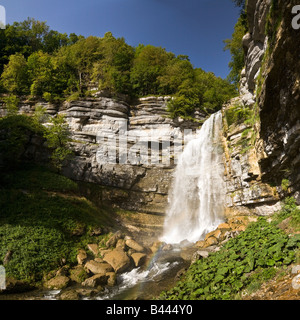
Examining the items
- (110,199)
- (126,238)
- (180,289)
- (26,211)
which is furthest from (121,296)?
(110,199)

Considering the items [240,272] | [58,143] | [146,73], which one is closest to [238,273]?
[240,272]

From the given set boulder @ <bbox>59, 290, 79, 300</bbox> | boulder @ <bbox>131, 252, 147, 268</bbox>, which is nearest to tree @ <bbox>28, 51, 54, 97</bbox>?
boulder @ <bbox>131, 252, 147, 268</bbox>

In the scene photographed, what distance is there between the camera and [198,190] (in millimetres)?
20000

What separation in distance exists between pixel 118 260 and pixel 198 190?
1115cm

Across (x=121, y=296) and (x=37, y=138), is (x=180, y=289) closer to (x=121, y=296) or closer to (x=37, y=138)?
(x=121, y=296)

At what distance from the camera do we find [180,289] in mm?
7023

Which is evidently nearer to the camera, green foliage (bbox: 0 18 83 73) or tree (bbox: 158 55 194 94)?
tree (bbox: 158 55 194 94)

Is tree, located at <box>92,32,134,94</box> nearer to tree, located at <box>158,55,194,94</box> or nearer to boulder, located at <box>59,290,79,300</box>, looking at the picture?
tree, located at <box>158,55,194,94</box>

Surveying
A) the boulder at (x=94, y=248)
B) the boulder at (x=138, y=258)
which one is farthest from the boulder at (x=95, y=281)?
the boulder at (x=94, y=248)

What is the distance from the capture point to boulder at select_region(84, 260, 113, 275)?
10.7 m

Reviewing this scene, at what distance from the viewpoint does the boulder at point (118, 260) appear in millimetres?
11258

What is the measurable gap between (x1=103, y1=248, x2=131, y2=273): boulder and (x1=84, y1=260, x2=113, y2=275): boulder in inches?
13.2

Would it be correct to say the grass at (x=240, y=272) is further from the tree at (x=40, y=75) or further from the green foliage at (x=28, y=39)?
the green foliage at (x=28, y=39)

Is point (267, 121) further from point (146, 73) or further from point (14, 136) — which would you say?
point (146, 73)
